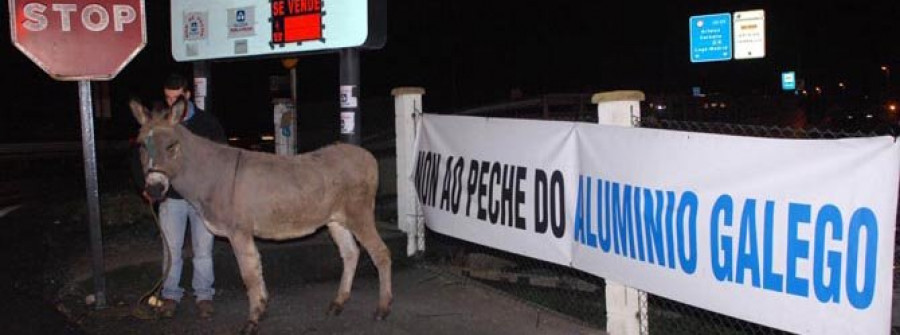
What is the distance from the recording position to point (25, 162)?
23016 millimetres

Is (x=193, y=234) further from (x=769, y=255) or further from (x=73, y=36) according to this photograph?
(x=769, y=255)

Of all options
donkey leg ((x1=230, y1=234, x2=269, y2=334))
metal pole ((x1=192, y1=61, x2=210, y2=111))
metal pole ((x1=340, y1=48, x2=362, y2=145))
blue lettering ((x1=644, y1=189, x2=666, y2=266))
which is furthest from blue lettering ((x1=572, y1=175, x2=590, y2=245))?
metal pole ((x1=192, y1=61, x2=210, y2=111))

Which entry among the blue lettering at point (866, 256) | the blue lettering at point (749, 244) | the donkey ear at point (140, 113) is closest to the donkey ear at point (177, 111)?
the donkey ear at point (140, 113)

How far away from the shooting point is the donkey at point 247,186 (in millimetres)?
5969

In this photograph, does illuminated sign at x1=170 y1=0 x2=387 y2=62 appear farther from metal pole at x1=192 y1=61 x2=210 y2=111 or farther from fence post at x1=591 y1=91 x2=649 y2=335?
fence post at x1=591 y1=91 x2=649 y2=335

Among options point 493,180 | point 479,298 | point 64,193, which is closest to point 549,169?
point 493,180

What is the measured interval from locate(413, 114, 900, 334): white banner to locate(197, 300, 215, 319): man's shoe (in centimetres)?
230

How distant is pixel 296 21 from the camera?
8.64 meters

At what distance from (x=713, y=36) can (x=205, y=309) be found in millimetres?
21728

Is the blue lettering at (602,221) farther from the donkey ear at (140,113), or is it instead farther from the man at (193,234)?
the donkey ear at (140,113)

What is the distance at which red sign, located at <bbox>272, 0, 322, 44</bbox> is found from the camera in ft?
27.6

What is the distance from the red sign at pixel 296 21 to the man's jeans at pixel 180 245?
247cm

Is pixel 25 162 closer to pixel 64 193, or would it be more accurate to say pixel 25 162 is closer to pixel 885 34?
pixel 64 193

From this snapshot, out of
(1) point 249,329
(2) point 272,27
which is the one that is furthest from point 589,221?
(2) point 272,27
